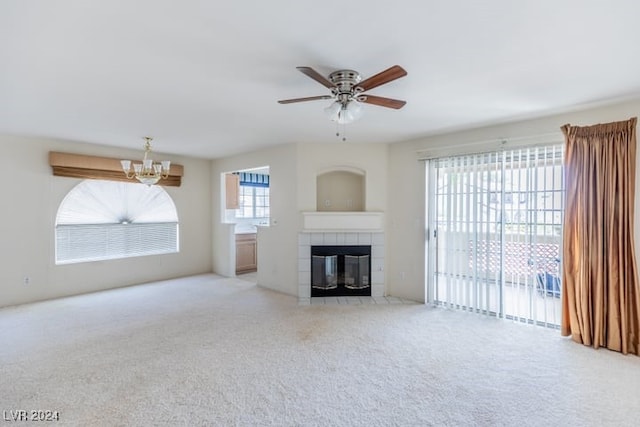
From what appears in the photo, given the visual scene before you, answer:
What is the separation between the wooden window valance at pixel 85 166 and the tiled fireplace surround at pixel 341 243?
3271 mm

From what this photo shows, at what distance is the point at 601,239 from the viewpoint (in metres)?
3.14

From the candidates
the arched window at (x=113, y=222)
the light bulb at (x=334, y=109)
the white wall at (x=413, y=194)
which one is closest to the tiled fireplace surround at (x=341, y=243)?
the white wall at (x=413, y=194)

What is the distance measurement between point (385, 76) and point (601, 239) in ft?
9.35

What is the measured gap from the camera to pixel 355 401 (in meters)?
2.29

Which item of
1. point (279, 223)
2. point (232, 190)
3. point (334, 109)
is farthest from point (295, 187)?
point (334, 109)

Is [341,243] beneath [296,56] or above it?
beneath

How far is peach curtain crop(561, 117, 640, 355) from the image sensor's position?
302 centimetres

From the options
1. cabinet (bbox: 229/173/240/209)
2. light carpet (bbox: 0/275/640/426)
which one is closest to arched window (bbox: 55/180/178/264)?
cabinet (bbox: 229/173/240/209)

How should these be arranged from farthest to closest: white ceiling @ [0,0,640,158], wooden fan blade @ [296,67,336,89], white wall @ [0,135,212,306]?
white wall @ [0,135,212,306] → wooden fan blade @ [296,67,336,89] → white ceiling @ [0,0,640,158]

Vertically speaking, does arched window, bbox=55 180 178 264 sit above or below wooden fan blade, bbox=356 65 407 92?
below

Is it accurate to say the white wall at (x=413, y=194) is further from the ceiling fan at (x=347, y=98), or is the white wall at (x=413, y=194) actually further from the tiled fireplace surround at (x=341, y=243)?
the ceiling fan at (x=347, y=98)

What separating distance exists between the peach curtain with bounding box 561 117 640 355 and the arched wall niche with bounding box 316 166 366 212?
2865 mm

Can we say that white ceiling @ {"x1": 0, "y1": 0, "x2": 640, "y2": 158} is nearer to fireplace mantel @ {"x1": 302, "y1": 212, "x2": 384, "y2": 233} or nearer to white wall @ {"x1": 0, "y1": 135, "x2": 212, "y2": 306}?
white wall @ {"x1": 0, "y1": 135, "x2": 212, "y2": 306}

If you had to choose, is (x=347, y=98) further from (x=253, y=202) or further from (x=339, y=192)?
A: (x=253, y=202)
